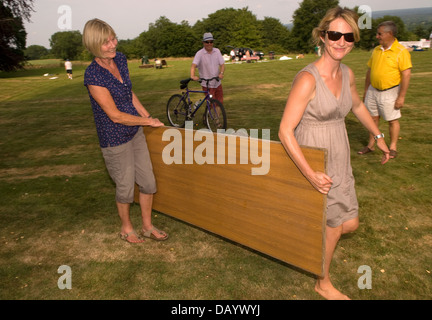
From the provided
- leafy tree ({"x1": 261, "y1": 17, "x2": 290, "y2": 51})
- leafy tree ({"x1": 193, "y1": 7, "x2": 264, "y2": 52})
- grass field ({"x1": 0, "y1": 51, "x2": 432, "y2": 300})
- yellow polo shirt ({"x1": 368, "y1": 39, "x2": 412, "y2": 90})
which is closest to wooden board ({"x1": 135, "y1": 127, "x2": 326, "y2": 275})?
grass field ({"x1": 0, "y1": 51, "x2": 432, "y2": 300})

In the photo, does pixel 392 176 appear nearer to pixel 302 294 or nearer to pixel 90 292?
pixel 302 294

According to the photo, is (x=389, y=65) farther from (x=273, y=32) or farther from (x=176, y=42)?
(x=273, y=32)

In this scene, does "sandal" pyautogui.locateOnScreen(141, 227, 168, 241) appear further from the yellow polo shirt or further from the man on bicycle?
the man on bicycle

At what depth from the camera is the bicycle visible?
321 inches

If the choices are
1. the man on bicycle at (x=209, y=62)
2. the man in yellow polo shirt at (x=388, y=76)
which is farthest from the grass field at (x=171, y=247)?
the man on bicycle at (x=209, y=62)

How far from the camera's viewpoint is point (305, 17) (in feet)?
298

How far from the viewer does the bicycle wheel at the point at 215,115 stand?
8133 millimetres

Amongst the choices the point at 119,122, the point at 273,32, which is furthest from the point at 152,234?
the point at 273,32

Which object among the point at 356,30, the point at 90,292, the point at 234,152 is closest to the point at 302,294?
the point at 234,152

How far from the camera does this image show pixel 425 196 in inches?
186

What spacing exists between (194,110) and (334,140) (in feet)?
20.9

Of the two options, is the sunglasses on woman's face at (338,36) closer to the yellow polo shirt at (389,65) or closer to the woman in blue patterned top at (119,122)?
the woman in blue patterned top at (119,122)

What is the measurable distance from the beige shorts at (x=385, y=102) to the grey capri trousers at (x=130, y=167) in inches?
165
